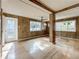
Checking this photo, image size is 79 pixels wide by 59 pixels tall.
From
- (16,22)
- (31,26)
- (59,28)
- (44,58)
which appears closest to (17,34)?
(16,22)

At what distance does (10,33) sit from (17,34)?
2.60 feet

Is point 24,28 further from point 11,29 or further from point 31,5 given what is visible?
point 31,5

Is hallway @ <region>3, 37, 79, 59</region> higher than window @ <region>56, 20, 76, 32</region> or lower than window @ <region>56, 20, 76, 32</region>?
lower

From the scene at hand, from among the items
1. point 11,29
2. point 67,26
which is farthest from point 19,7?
point 67,26

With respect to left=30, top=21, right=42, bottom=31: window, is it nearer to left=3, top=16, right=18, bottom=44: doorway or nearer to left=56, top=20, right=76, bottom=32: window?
left=3, top=16, right=18, bottom=44: doorway

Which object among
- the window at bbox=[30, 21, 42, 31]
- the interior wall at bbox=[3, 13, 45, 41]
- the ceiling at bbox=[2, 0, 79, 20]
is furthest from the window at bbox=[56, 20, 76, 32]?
the interior wall at bbox=[3, 13, 45, 41]

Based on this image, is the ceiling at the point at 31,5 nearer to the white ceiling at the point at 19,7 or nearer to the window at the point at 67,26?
the white ceiling at the point at 19,7

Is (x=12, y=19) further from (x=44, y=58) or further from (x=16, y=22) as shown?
(x=44, y=58)

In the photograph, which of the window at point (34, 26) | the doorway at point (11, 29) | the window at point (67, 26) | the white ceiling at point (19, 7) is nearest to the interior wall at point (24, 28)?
the doorway at point (11, 29)

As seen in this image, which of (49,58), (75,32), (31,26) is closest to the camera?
(49,58)

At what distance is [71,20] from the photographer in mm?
9258

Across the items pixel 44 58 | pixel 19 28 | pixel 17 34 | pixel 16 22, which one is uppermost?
pixel 16 22

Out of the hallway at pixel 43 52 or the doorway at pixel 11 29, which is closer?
the hallway at pixel 43 52

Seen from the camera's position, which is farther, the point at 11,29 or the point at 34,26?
the point at 34,26
